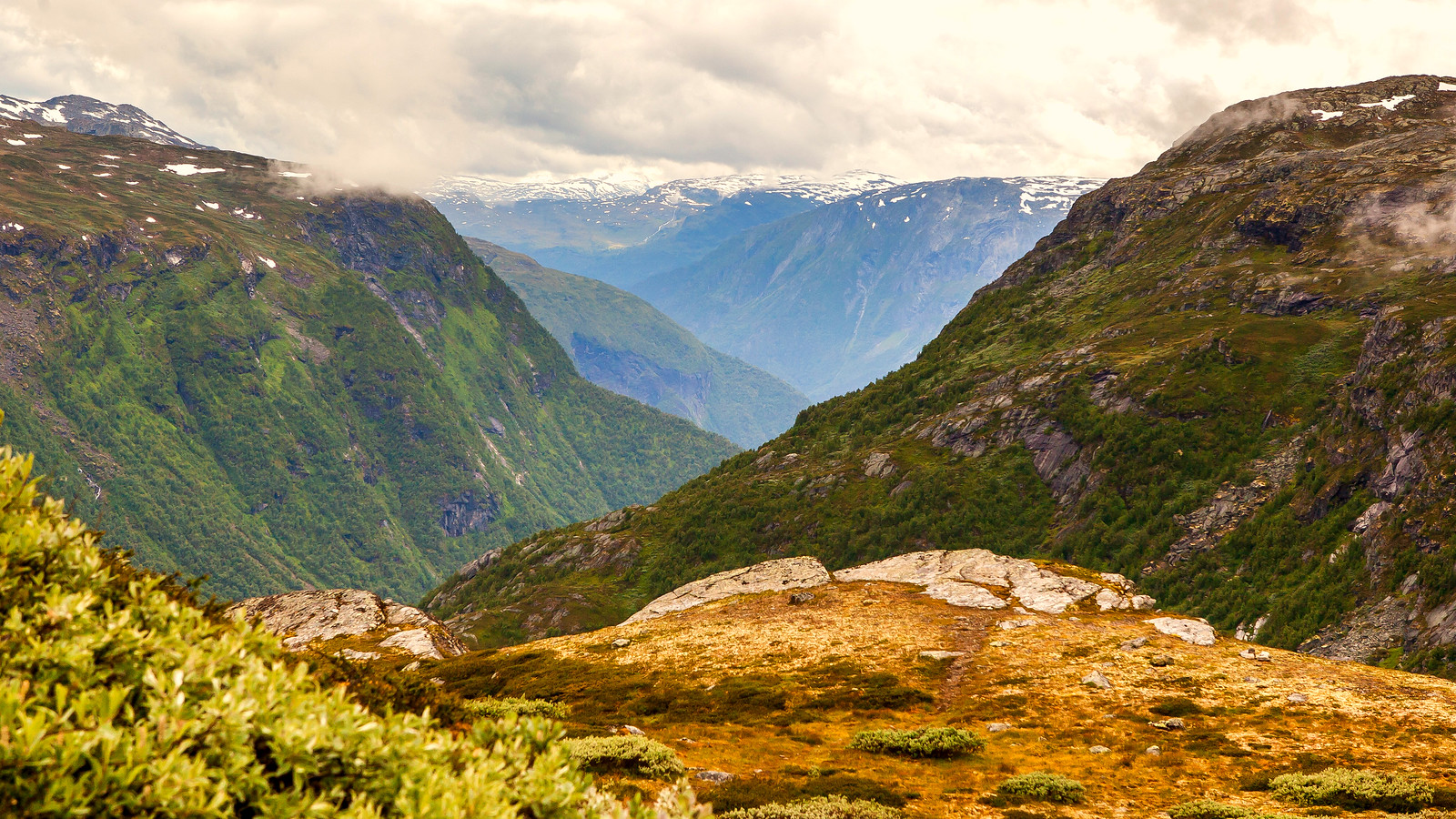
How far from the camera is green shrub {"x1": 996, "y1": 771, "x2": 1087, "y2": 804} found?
27.2m

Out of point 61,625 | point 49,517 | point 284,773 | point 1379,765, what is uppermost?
point 49,517

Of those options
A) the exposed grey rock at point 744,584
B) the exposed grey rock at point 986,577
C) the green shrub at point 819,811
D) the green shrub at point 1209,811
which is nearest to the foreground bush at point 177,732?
the green shrub at point 819,811

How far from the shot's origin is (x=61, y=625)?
37.9ft

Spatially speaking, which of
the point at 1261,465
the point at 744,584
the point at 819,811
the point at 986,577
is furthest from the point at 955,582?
the point at 1261,465

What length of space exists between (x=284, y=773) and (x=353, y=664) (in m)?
12.5

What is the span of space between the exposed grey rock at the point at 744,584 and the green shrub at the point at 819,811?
4764cm

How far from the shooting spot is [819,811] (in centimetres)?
2331

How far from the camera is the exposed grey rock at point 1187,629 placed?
52.4 metres

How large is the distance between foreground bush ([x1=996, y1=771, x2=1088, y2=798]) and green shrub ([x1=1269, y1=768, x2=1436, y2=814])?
7.11 m

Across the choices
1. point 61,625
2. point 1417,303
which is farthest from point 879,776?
point 1417,303

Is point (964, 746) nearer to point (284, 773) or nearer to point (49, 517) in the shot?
point (284, 773)

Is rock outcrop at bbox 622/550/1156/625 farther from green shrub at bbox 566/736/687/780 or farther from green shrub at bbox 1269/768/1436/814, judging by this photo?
green shrub at bbox 566/736/687/780

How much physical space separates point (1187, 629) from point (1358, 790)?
30.2 m

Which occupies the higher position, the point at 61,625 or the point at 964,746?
the point at 61,625
